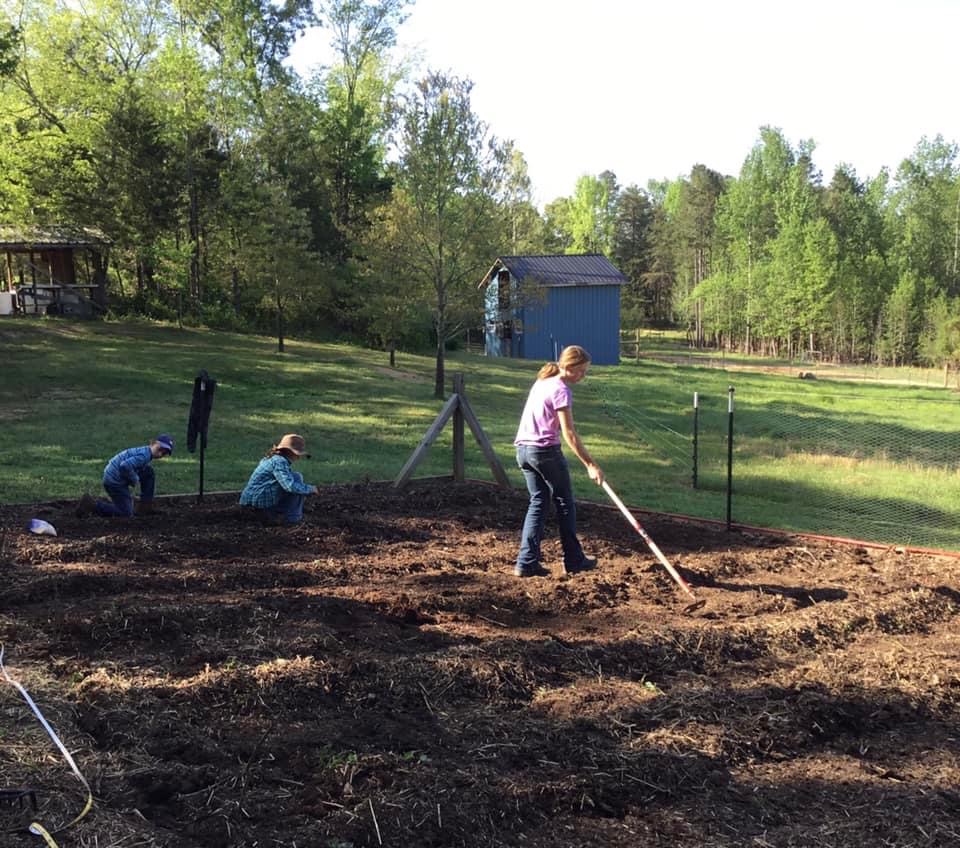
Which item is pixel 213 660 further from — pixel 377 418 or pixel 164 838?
pixel 377 418

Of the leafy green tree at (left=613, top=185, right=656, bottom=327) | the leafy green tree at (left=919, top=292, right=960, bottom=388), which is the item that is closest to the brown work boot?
the leafy green tree at (left=919, top=292, right=960, bottom=388)

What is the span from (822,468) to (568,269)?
29.2 metres

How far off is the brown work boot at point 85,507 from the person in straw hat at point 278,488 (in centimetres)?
145

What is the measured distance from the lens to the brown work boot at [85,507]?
8180 millimetres

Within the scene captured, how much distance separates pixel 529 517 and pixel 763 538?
2949mm

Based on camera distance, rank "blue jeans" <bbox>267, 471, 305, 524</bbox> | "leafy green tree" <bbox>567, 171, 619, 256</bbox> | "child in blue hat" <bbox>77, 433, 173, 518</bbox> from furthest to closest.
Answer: "leafy green tree" <bbox>567, 171, 619, 256</bbox> < "child in blue hat" <bbox>77, 433, 173, 518</bbox> < "blue jeans" <bbox>267, 471, 305, 524</bbox>

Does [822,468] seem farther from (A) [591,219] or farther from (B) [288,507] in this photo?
(A) [591,219]

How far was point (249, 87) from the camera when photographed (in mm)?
36219

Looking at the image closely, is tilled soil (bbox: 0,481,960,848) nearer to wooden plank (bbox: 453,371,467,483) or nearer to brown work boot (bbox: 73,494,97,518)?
brown work boot (bbox: 73,494,97,518)

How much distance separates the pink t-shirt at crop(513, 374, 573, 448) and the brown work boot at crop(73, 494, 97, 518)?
14.1 feet

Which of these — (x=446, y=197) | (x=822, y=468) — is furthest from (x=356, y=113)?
(x=822, y=468)

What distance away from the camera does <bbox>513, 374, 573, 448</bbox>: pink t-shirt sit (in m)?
6.71

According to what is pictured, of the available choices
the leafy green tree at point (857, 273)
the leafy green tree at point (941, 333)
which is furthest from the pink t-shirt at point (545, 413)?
the leafy green tree at point (857, 273)

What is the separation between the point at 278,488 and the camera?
8109 mm
